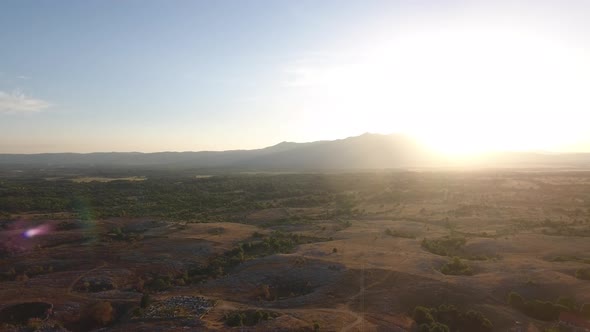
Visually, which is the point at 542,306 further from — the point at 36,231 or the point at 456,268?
the point at 36,231

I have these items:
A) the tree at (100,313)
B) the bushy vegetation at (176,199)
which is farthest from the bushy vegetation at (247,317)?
the bushy vegetation at (176,199)

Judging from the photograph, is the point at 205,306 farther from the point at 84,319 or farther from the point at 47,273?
the point at 47,273

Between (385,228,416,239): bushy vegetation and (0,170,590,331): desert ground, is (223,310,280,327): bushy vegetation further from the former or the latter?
(385,228,416,239): bushy vegetation

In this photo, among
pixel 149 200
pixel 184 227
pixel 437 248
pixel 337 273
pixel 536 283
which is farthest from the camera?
pixel 149 200

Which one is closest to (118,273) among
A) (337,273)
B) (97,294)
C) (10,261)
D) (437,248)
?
(97,294)

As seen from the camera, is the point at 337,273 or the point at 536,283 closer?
the point at 536,283

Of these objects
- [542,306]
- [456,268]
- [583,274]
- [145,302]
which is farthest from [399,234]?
[145,302]

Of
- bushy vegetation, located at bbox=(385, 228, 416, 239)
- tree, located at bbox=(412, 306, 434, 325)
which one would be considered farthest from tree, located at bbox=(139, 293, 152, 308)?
bushy vegetation, located at bbox=(385, 228, 416, 239)

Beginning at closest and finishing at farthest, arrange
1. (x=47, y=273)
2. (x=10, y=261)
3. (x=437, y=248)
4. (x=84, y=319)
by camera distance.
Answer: (x=84, y=319)
(x=47, y=273)
(x=10, y=261)
(x=437, y=248)
